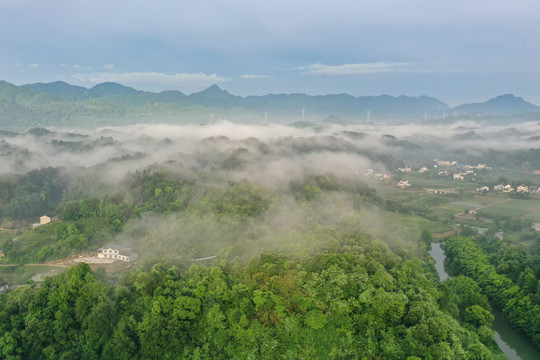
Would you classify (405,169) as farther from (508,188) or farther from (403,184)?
(508,188)

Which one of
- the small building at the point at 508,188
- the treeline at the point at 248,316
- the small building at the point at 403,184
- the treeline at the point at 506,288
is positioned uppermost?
the treeline at the point at 248,316

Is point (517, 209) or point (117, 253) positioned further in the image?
point (517, 209)

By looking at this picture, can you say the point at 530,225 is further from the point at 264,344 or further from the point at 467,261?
the point at 264,344

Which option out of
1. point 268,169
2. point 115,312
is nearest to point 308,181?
point 268,169

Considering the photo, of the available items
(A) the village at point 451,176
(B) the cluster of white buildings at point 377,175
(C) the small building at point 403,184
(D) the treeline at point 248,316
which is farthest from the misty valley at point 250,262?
(B) the cluster of white buildings at point 377,175

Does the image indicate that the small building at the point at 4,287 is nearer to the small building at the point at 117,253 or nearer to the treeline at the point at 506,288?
the small building at the point at 117,253

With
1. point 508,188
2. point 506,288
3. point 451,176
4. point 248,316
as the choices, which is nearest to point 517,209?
Answer: point 508,188

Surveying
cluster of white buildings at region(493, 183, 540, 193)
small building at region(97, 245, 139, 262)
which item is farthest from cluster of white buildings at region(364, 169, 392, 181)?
small building at region(97, 245, 139, 262)
